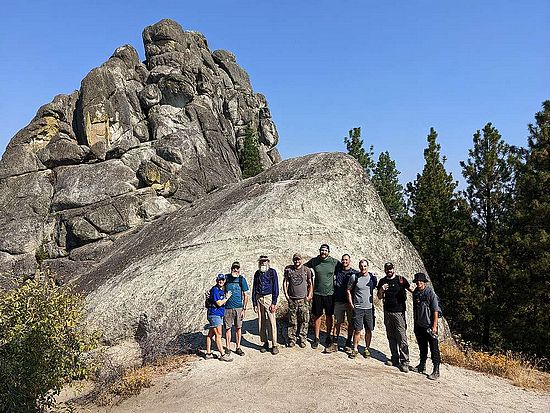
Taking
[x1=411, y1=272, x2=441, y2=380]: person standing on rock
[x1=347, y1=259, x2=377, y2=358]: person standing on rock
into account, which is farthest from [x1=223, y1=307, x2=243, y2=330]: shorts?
[x1=411, y1=272, x2=441, y2=380]: person standing on rock

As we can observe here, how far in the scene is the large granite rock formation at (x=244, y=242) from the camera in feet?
52.0

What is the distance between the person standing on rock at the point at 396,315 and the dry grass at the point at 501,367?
2482mm

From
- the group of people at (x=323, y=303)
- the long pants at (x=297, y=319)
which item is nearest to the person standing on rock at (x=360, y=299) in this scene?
the group of people at (x=323, y=303)

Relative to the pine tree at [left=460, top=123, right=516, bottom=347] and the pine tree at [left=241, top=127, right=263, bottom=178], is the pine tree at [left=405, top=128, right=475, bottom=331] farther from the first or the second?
the pine tree at [left=241, top=127, right=263, bottom=178]

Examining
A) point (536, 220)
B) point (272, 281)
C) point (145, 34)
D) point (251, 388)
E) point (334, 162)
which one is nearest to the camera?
point (251, 388)

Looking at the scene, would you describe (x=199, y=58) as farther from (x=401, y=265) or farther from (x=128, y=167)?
(x=401, y=265)

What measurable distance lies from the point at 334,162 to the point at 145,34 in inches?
2014

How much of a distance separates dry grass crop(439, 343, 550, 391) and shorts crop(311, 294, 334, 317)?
3.96 meters

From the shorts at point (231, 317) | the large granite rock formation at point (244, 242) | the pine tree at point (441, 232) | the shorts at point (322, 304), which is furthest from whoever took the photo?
the pine tree at point (441, 232)

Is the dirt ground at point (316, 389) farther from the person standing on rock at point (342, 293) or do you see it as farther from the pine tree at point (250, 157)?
the pine tree at point (250, 157)

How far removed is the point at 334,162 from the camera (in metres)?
19.7

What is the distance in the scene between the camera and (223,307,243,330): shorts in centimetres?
1209

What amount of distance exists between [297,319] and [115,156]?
39.7 meters

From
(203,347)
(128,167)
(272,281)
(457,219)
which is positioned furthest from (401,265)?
(128,167)
